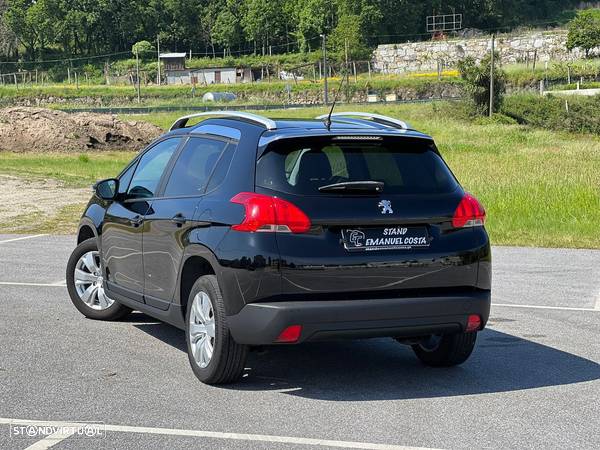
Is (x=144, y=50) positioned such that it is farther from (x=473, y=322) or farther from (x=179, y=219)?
(x=473, y=322)

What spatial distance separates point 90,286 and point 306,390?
11.0 ft

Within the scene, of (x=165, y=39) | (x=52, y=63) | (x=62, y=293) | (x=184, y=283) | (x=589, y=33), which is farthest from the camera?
(x=165, y=39)

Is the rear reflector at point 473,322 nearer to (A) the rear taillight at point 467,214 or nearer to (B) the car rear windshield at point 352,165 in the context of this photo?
(A) the rear taillight at point 467,214

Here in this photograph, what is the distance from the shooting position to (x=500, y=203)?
2089 cm

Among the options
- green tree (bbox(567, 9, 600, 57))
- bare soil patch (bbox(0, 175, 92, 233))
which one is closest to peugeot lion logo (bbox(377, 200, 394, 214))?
bare soil patch (bbox(0, 175, 92, 233))

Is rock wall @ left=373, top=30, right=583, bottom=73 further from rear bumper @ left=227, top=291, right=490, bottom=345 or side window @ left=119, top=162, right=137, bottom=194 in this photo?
rear bumper @ left=227, top=291, right=490, bottom=345

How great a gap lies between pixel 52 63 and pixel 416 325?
517 feet

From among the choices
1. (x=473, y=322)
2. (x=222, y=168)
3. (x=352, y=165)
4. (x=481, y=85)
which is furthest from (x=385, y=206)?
(x=481, y=85)

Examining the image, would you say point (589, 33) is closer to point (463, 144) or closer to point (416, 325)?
point (463, 144)

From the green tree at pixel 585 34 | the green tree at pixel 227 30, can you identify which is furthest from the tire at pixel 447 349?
the green tree at pixel 227 30

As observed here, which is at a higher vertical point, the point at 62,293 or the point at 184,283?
the point at 184,283

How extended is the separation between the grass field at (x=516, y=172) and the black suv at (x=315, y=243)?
9.47m

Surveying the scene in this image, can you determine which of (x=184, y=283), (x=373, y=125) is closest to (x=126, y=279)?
(x=184, y=283)

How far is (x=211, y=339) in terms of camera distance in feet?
23.2
